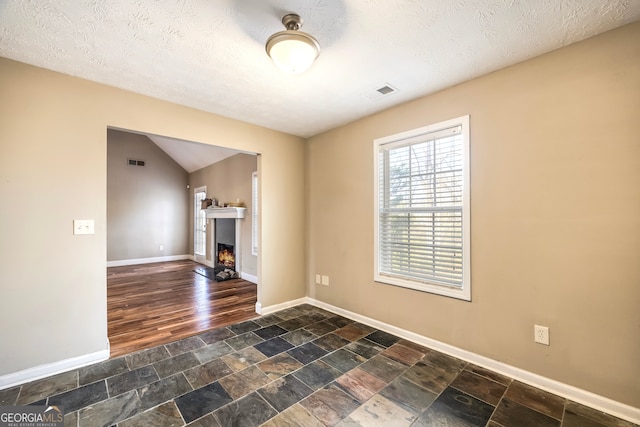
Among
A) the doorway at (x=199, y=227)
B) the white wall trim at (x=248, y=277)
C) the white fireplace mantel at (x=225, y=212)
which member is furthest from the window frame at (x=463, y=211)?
the doorway at (x=199, y=227)

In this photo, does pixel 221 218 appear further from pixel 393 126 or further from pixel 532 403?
pixel 532 403

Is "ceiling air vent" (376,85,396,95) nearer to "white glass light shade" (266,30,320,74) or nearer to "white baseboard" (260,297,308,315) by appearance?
"white glass light shade" (266,30,320,74)

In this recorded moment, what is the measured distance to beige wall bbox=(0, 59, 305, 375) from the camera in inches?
79.4

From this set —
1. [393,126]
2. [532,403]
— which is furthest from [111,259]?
[532,403]

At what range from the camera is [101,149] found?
2.39 m

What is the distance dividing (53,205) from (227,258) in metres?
4.07

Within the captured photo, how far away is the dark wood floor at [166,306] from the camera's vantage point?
9.39ft

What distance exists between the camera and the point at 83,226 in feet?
7.53

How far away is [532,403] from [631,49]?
242cm

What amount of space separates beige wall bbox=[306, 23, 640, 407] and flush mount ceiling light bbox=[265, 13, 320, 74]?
1476 mm

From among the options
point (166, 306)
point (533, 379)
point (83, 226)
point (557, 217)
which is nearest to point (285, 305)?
point (166, 306)

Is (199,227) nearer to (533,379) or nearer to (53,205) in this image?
(53,205)

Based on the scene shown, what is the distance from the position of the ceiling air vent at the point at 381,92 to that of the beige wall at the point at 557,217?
350 mm

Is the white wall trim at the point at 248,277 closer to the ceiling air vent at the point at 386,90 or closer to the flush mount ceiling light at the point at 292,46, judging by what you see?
the ceiling air vent at the point at 386,90
